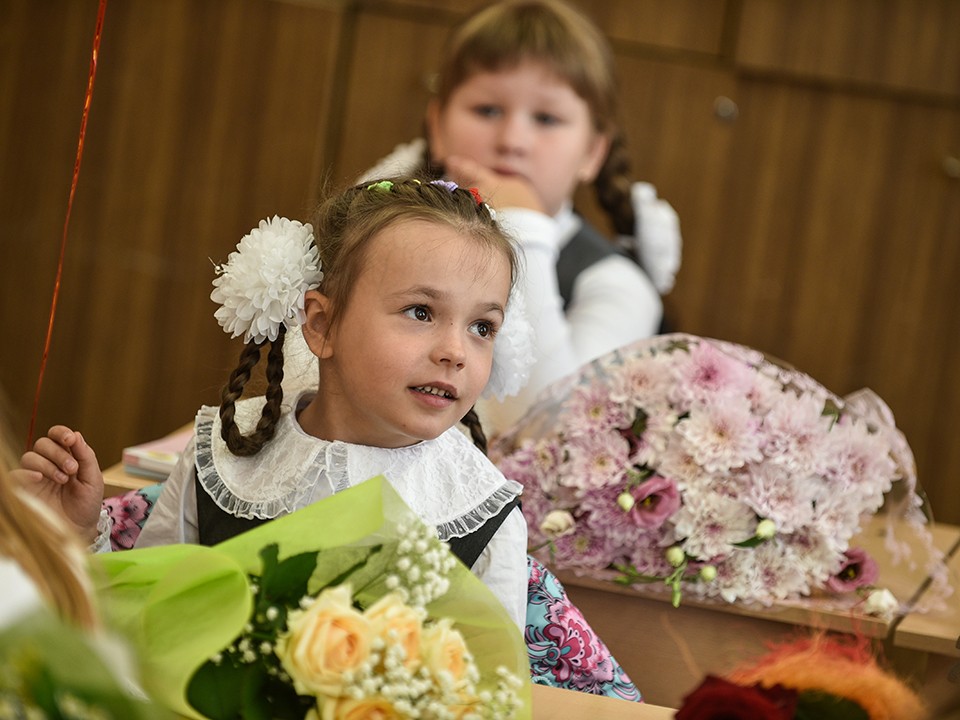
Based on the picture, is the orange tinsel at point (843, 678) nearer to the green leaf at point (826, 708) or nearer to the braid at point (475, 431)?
the green leaf at point (826, 708)

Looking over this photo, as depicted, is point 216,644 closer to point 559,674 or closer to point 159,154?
point 559,674

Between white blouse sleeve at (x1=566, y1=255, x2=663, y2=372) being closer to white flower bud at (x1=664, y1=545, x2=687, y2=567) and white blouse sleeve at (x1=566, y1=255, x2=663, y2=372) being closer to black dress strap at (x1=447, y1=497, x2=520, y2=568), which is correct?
white flower bud at (x1=664, y1=545, x2=687, y2=567)

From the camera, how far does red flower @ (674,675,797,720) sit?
69cm

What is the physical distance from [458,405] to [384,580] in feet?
1.30

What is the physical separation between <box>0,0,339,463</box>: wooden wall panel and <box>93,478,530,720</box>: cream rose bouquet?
2.07 metres

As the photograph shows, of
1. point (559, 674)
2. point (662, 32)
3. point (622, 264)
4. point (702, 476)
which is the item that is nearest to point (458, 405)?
point (559, 674)

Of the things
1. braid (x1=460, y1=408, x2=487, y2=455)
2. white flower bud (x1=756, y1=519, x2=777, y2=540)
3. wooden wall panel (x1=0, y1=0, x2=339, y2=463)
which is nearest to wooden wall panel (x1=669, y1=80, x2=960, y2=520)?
wooden wall panel (x1=0, y1=0, x2=339, y2=463)

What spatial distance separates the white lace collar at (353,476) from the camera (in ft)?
3.78

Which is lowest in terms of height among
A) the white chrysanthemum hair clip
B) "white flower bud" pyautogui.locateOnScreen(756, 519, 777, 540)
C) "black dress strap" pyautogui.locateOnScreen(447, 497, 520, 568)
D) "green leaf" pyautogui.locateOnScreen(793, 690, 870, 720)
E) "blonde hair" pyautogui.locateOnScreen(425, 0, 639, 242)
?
"white flower bud" pyautogui.locateOnScreen(756, 519, 777, 540)

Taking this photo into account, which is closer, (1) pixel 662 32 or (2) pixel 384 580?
(2) pixel 384 580

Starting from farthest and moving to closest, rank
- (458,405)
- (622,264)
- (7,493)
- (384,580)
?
1. (622,264)
2. (458,405)
3. (384,580)
4. (7,493)

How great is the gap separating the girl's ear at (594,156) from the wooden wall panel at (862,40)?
1.79 feet

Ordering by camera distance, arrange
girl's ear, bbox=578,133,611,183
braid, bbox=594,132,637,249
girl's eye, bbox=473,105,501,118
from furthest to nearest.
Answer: braid, bbox=594,132,637,249
girl's ear, bbox=578,133,611,183
girl's eye, bbox=473,105,501,118

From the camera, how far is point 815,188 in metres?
2.84
